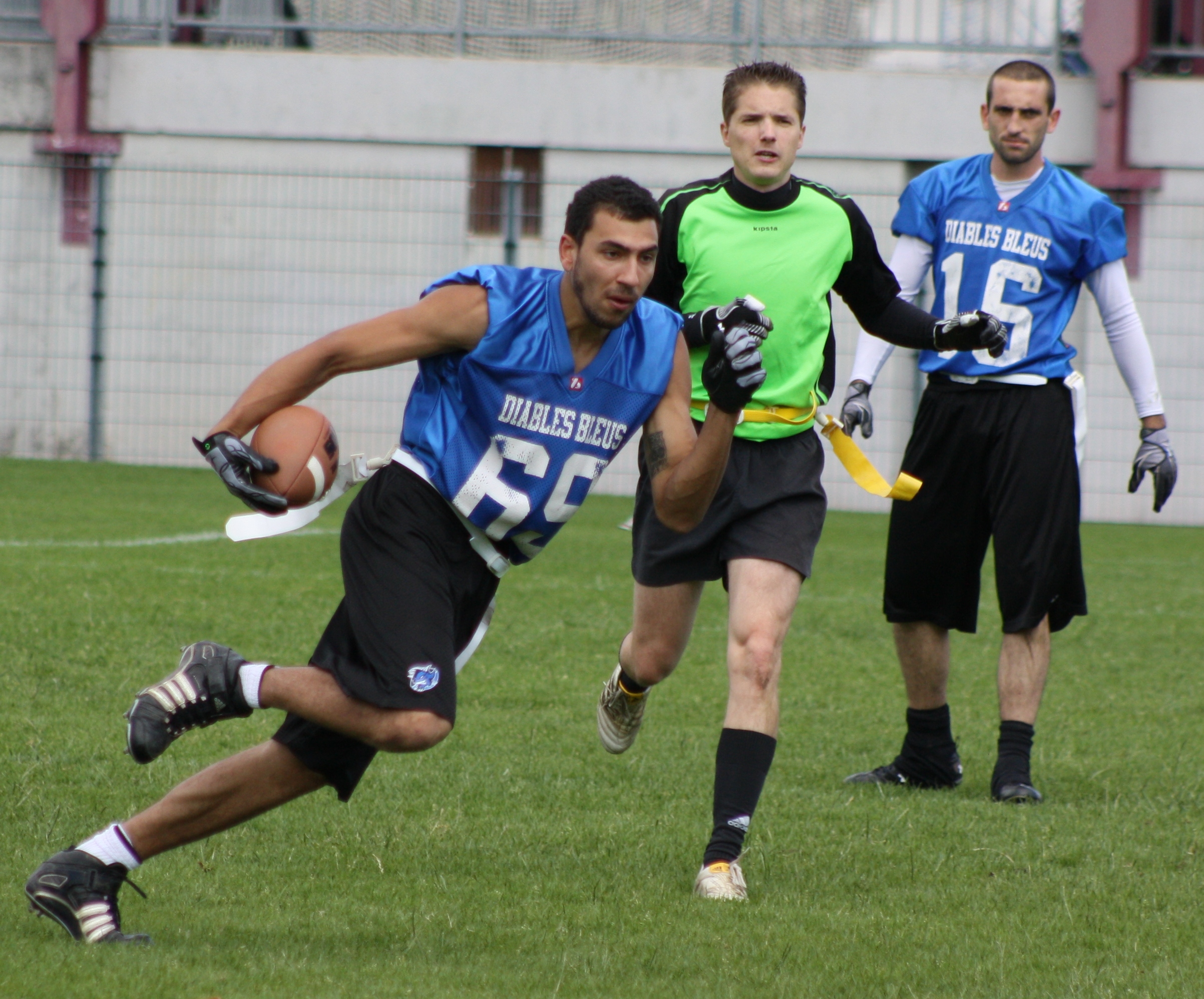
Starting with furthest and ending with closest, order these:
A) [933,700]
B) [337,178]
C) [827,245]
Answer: [337,178] < [933,700] < [827,245]

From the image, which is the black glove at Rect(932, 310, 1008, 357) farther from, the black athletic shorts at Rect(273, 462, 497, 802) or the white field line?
the white field line

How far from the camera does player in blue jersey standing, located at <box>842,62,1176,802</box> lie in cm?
599

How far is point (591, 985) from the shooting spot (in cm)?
362

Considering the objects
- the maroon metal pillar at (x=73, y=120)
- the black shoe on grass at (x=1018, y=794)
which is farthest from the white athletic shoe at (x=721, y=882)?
the maroon metal pillar at (x=73, y=120)

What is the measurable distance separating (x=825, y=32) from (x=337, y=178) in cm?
525

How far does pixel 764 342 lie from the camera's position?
5.02 m

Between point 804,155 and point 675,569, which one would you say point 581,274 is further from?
point 804,155

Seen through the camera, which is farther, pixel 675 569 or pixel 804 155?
pixel 804 155

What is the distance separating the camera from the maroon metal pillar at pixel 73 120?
17.3 meters

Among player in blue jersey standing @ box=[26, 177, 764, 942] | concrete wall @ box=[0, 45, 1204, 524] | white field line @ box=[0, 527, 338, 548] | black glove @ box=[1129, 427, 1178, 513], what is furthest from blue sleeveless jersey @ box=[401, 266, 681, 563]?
concrete wall @ box=[0, 45, 1204, 524]

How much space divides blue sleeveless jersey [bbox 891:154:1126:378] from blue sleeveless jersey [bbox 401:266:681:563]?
85.3 inches

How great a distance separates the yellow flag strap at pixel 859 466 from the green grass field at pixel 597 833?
103cm

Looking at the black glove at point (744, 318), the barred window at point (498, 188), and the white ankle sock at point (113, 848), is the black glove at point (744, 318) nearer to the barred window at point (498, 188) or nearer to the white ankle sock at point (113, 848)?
the white ankle sock at point (113, 848)

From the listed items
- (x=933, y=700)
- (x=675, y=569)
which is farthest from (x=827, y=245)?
(x=933, y=700)
